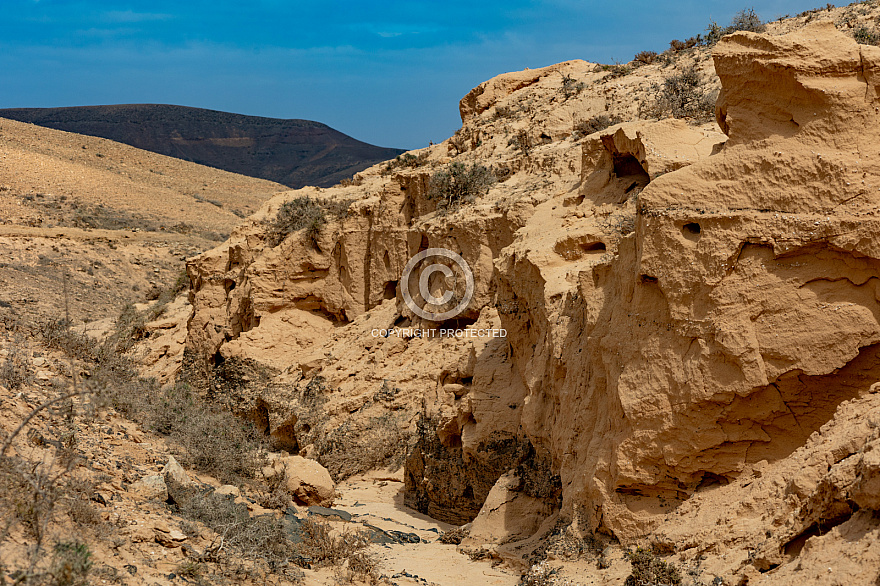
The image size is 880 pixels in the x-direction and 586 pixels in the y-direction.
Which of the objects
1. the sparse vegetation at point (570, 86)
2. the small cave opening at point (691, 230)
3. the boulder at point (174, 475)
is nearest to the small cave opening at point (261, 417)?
the boulder at point (174, 475)

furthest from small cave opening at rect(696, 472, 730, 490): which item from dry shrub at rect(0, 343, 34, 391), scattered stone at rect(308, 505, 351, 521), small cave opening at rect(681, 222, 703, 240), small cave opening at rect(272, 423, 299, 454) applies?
small cave opening at rect(272, 423, 299, 454)

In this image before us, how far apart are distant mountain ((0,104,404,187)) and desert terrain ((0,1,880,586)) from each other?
76.9m

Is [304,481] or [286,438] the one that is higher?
[304,481]

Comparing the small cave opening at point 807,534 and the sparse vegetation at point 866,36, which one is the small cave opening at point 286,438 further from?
the sparse vegetation at point 866,36

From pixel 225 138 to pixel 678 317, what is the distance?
3930 inches

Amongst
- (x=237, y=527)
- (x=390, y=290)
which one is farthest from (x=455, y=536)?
(x=390, y=290)

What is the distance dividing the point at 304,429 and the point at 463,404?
4478 mm

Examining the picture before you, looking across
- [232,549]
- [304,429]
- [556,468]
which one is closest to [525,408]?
[556,468]

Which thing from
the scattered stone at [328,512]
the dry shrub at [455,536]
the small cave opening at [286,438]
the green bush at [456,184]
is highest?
the green bush at [456,184]

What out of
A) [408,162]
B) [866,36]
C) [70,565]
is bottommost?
[70,565]

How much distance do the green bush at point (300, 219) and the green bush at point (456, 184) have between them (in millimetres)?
2832

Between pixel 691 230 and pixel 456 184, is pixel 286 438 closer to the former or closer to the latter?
pixel 456 184

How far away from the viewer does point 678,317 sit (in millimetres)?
5449

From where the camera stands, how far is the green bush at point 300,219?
15.6 m
